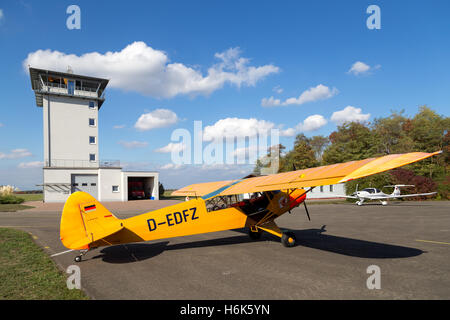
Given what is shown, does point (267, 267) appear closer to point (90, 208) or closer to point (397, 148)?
point (90, 208)

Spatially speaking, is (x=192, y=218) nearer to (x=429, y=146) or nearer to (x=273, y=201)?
(x=273, y=201)

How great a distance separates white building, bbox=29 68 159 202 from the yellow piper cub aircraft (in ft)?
95.0

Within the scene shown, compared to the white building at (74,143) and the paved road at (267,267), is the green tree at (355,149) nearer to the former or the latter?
the white building at (74,143)

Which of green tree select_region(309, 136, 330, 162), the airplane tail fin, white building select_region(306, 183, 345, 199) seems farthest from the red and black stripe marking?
green tree select_region(309, 136, 330, 162)

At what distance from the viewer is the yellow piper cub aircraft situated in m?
5.79

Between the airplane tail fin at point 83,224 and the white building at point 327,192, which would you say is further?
the white building at point 327,192

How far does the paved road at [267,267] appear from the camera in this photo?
4.98 metres

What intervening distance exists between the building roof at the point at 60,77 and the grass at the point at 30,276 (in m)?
35.3

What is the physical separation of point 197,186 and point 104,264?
Answer: 6679 mm

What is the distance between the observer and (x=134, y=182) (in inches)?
1609

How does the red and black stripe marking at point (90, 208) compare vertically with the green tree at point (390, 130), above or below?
below

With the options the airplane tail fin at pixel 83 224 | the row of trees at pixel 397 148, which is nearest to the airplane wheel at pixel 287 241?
the airplane tail fin at pixel 83 224

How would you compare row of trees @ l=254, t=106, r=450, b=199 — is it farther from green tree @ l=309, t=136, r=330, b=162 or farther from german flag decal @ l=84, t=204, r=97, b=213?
german flag decal @ l=84, t=204, r=97, b=213

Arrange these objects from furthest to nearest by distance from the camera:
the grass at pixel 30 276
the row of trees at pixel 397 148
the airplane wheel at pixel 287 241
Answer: the row of trees at pixel 397 148 → the airplane wheel at pixel 287 241 → the grass at pixel 30 276
